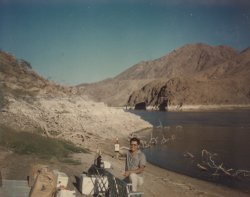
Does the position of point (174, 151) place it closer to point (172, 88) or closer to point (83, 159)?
point (83, 159)

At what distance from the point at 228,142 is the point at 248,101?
117 m

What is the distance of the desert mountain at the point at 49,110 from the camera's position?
25.6 metres

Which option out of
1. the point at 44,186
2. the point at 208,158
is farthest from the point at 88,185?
the point at 208,158

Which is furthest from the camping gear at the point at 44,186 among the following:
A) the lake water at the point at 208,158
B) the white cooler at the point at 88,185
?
the lake water at the point at 208,158

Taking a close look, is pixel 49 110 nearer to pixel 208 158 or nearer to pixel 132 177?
pixel 208 158

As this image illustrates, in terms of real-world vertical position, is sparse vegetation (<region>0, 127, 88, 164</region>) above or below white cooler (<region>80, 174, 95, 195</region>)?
above

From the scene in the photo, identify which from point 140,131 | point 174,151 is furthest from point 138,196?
point 140,131

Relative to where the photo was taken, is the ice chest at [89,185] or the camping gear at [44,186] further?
the ice chest at [89,185]

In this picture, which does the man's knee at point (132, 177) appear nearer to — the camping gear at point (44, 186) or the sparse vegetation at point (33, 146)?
the camping gear at point (44, 186)

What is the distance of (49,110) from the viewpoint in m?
32.4

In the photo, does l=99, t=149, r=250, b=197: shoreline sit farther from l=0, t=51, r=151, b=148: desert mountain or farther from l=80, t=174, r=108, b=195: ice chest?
l=0, t=51, r=151, b=148: desert mountain

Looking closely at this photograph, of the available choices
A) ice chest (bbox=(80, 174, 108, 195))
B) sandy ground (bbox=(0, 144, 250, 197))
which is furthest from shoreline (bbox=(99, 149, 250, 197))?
ice chest (bbox=(80, 174, 108, 195))

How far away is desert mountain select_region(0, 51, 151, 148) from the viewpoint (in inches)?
1009

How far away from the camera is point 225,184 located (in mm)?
20016
